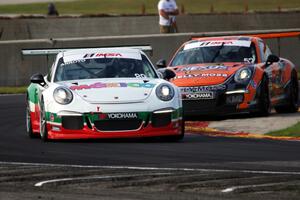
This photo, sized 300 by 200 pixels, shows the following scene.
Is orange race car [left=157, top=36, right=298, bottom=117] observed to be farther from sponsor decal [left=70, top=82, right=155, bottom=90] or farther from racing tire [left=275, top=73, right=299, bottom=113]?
sponsor decal [left=70, top=82, right=155, bottom=90]

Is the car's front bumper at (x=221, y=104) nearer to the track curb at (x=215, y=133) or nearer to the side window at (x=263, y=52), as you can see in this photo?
the track curb at (x=215, y=133)

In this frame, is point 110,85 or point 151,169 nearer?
point 151,169

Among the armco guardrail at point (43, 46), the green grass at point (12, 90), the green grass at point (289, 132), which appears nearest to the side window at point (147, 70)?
the green grass at point (289, 132)

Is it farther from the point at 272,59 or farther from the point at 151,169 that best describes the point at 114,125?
the point at 272,59

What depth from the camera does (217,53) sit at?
1975 centimetres

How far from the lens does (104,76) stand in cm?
1598

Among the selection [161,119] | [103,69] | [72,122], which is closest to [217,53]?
[103,69]

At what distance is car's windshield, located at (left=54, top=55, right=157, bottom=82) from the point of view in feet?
52.5

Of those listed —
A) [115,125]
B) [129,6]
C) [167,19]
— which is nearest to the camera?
[115,125]

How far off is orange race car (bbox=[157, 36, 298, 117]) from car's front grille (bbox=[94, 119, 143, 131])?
11.8 ft

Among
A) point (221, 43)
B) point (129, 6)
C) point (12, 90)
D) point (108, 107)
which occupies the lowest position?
point (129, 6)

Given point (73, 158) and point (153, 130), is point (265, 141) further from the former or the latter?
point (73, 158)

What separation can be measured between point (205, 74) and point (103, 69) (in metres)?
2.88

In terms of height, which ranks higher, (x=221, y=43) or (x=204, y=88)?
(x=221, y=43)
